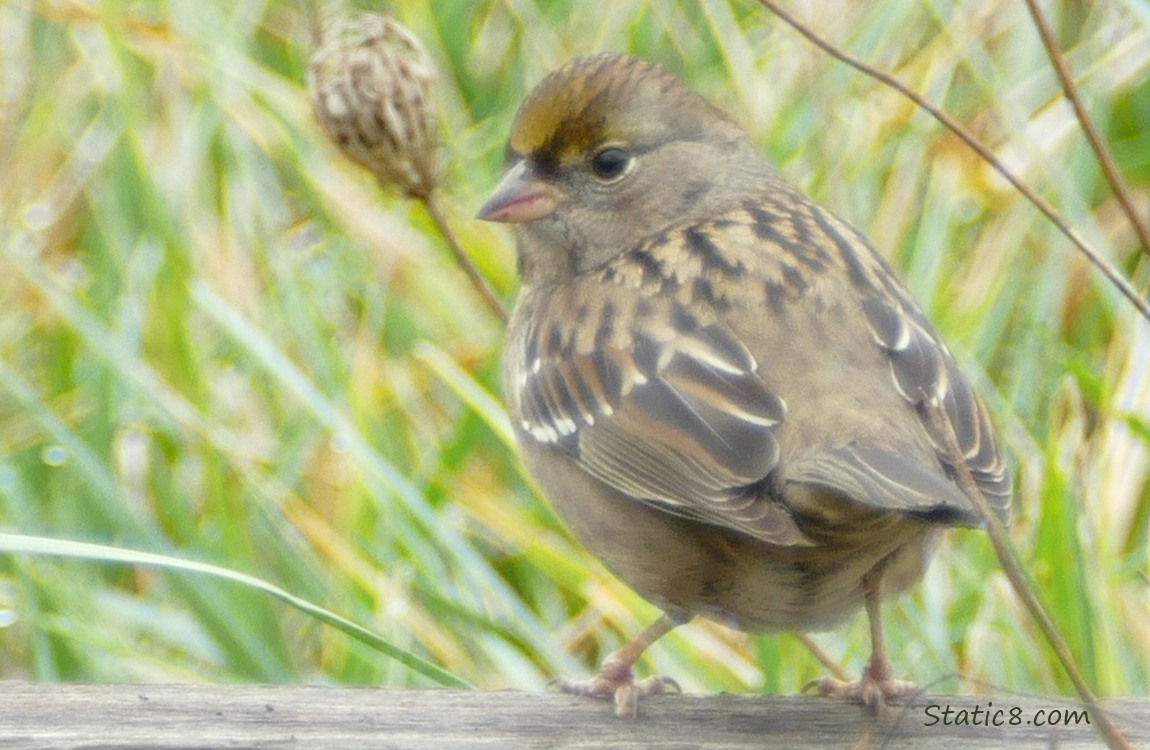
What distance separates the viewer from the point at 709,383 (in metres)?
2.18

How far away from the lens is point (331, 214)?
3.68 metres

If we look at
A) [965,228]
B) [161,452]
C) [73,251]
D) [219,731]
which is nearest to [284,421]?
[161,452]

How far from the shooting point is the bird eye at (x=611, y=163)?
2.68 meters

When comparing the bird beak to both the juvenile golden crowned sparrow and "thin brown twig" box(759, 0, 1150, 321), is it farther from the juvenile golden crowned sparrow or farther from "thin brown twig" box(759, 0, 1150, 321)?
"thin brown twig" box(759, 0, 1150, 321)

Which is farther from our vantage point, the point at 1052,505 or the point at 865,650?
the point at 865,650

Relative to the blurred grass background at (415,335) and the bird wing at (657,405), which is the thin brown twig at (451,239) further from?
the blurred grass background at (415,335)

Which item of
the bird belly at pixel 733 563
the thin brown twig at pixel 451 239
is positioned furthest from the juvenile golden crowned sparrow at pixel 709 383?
the thin brown twig at pixel 451 239

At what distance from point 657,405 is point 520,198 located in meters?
0.47

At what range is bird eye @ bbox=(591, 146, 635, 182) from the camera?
8.78 ft

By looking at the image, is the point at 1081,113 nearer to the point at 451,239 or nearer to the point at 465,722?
the point at 451,239

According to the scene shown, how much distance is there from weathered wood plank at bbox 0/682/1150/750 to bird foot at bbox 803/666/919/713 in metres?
0.08

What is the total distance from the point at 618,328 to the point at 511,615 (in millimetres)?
634

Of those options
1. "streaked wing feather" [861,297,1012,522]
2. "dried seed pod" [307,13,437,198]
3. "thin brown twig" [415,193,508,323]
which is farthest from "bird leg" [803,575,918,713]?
"dried seed pod" [307,13,437,198]

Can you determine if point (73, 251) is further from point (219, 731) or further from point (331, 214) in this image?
point (219, 731)
